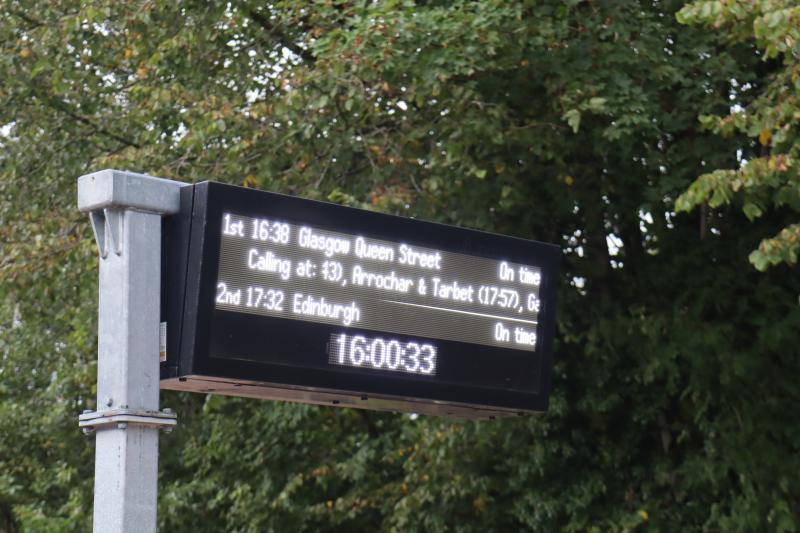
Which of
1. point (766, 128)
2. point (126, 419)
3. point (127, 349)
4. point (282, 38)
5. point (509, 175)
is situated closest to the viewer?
point (126, 419)

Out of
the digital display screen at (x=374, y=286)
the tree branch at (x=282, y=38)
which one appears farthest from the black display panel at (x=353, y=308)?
the tree branch at (x=282, y=38)

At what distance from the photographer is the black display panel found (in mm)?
6543

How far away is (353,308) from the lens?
699cm

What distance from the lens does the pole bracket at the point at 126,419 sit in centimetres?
604

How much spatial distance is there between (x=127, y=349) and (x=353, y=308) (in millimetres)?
1216

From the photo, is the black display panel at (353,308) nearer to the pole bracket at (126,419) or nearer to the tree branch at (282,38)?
the pole bracket at (126,419)

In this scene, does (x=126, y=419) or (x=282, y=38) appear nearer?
(x=126, y=419)

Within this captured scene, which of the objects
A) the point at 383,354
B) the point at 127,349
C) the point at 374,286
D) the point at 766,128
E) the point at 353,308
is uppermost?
the point at 766,128

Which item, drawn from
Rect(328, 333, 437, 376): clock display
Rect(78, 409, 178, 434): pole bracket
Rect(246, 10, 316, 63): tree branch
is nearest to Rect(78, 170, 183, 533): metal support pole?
Rect(78, 409, 178, 434): pole bracket

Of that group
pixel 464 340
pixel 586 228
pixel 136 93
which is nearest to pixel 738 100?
pixel 586 228

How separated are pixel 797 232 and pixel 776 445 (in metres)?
4.31

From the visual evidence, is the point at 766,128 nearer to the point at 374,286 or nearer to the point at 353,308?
the point at 374,286

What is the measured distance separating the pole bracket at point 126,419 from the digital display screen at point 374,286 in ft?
2.08

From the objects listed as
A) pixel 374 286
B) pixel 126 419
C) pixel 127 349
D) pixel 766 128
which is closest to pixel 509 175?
pixel 766 128
